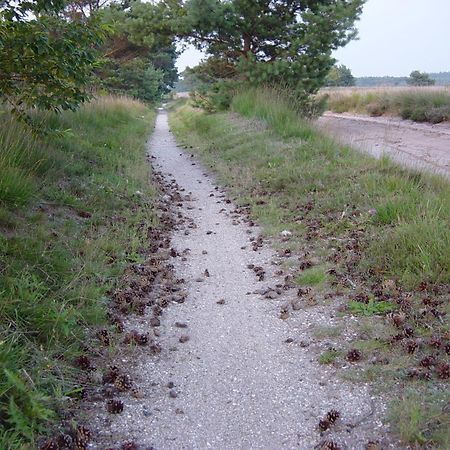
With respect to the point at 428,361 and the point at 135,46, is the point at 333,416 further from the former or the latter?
the point at 135,46

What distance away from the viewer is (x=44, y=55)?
5520 mm

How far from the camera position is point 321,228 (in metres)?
6.50

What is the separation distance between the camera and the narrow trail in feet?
9.98

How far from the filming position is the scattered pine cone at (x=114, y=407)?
3.18 m

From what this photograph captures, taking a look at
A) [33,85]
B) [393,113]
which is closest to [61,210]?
[33,85]

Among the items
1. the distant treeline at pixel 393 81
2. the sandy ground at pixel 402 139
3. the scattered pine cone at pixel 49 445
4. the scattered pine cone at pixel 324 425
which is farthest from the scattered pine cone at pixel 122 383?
the distant treeline at pixel 393 81

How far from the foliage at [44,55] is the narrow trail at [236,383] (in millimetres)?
2576

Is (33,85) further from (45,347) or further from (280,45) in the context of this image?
(280,45)

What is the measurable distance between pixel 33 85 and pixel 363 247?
14.2 ft

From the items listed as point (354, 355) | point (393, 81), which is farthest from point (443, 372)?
point (393, 81)

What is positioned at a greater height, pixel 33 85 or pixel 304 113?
pixel 33 85

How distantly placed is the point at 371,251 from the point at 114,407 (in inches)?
125

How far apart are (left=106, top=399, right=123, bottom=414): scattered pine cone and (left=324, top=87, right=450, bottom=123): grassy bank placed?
53.7 feet

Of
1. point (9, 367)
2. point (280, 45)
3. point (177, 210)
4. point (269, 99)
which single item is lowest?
point (177, 210)
